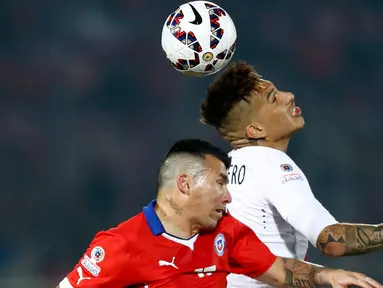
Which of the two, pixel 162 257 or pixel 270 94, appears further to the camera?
pixel 270 94

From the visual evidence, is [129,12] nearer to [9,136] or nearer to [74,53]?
[74,53]

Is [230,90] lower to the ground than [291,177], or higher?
higher

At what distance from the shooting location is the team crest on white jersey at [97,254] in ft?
10.3

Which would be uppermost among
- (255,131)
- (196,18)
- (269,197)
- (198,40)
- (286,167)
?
(196,18)

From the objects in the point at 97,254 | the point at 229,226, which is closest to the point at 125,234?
the point at 97,254

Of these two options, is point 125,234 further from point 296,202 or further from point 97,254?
point 296,202

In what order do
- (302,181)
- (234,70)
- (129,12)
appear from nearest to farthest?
(302,181) < (234,70) < (129,12)

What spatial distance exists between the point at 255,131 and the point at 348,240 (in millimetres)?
787

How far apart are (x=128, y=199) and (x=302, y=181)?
387cm

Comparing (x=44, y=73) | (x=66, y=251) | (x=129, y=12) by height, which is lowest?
(x=66, y=251)

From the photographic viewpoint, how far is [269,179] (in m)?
3.73

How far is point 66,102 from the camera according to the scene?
7.55m

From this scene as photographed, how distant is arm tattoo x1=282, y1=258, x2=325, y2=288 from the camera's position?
3449 millimetres

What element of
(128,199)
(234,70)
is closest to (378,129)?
(128,199)
